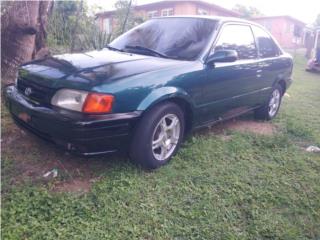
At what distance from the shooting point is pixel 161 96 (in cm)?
336

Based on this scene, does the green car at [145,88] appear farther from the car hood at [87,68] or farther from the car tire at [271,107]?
the car tire at [271,107]

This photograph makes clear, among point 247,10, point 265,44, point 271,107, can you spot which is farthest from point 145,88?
point 247,10

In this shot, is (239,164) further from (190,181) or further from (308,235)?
(308,235)

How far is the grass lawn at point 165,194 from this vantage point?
2.66 meters

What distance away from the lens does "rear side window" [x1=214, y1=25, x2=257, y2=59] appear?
14.1 feet

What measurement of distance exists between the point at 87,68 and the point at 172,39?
1296 millimetres

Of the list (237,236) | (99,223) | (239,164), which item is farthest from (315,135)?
(99,223)

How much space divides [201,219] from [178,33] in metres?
2.32

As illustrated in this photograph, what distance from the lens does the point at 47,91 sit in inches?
123

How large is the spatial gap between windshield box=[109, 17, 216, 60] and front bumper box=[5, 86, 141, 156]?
3.84 ft

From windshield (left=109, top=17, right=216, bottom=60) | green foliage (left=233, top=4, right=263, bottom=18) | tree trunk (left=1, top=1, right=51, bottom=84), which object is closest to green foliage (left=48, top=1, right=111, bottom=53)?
tree trunk (left=1, top=1, right=51, bottom=84)

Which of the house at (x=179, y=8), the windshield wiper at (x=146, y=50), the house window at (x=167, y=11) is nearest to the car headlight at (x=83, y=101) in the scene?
the windshield wiper at (x=146, y=50)

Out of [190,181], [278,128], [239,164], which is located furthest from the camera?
[278,128]

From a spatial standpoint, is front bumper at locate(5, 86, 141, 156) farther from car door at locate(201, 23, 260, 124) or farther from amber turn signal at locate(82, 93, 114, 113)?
car door at locate(201, 23, 260, 124)
